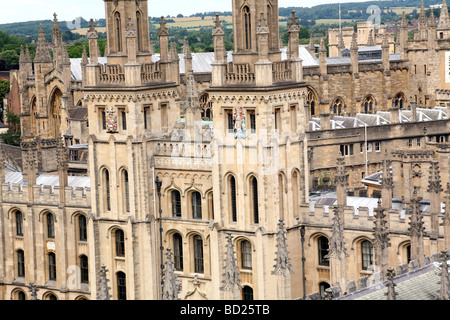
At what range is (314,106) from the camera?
114m

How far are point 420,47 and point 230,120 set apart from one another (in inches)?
2263

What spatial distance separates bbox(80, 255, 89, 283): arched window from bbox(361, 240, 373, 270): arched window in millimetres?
18248

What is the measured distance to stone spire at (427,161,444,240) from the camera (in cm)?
6053

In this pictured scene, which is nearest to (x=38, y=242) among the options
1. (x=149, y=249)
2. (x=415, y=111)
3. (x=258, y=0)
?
(x=149, y=249)

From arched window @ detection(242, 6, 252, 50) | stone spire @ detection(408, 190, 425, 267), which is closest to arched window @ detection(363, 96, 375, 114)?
arched window @ detection(242, 6, 252, 50)

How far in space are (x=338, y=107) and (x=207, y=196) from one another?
1935 inches

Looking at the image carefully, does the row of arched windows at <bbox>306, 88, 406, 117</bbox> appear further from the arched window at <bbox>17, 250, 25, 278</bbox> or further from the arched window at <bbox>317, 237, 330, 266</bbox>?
the arched window at <bbox>317, 237, 330, 266</bbox>

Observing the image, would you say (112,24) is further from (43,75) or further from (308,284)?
(43,75)

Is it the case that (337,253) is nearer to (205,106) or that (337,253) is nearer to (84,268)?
(84,268)

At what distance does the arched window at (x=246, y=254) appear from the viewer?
66.3 m

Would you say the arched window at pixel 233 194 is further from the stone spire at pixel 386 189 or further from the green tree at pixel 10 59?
the green tree at pixel 10 59

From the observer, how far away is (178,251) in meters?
70.6

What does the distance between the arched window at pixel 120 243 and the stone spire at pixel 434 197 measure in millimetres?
19271

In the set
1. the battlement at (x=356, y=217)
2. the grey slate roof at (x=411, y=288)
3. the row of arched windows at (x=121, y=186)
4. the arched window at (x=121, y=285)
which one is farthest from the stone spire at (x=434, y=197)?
the arched window at (x=121, y=285)
